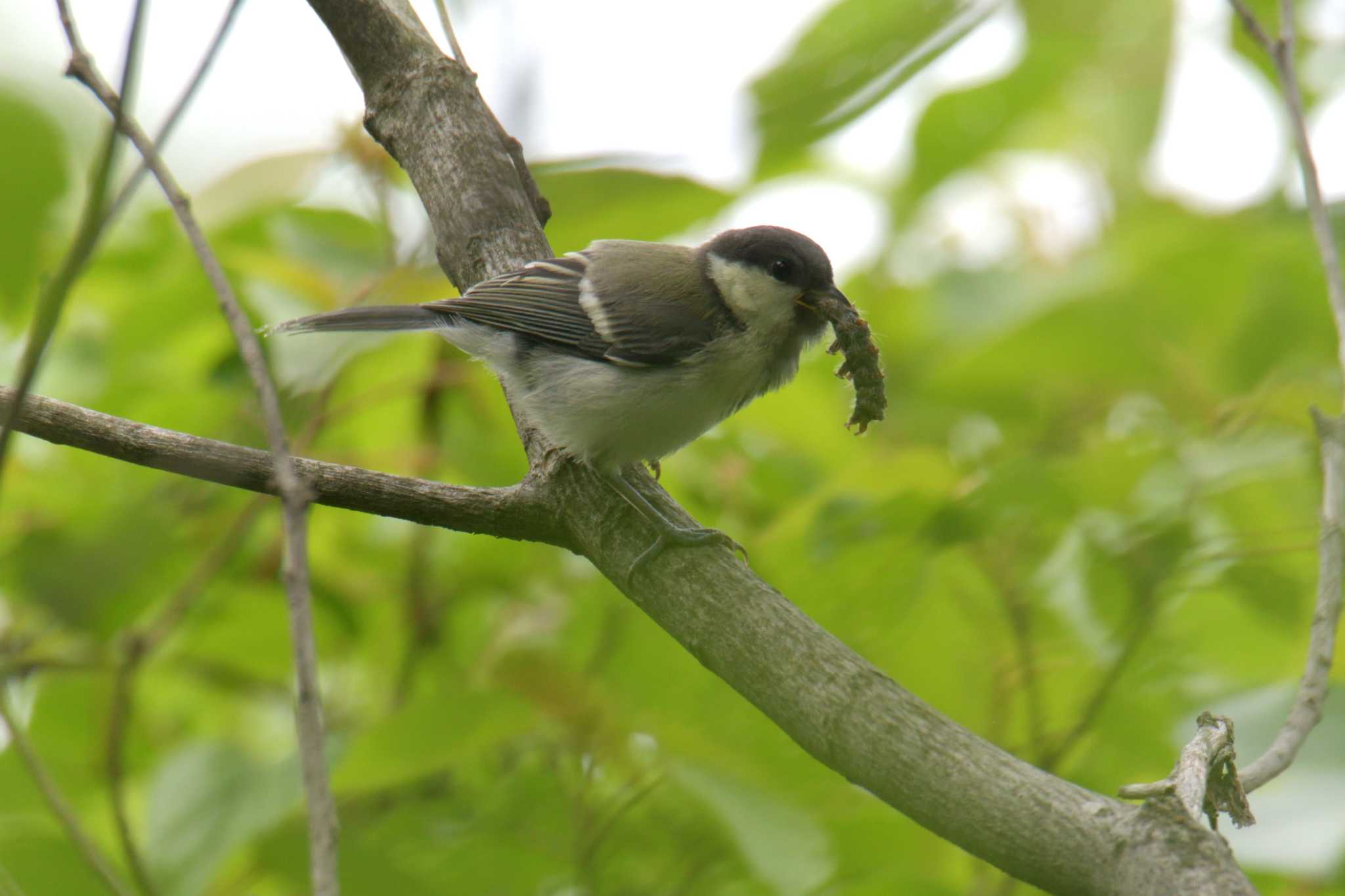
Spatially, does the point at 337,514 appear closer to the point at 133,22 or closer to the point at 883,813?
the point at 883,813

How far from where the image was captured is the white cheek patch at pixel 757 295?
277 centimetres

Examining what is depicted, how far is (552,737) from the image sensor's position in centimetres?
201

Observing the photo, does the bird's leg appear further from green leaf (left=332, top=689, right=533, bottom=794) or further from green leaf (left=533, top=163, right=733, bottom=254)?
green leaf (left=533, top=163, right=733, bottom=254)

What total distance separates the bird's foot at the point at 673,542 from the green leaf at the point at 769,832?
1.03 ft

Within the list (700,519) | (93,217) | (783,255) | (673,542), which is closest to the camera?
(93,217)

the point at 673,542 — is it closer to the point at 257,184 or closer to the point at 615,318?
the point at 615,318

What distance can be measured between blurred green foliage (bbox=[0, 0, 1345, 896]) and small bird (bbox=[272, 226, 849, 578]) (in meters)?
0.10

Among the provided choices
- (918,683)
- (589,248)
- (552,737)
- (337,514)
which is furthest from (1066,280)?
(337,514)

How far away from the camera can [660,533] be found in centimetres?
186

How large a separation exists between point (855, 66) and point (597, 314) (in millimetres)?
1836

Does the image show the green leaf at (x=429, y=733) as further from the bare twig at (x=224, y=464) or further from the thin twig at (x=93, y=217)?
the thin twig at (x=93, y=217)

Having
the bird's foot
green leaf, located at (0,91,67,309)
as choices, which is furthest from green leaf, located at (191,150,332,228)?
the bird's foot

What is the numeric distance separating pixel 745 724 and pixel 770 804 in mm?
141

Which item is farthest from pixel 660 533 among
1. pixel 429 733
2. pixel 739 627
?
pixel 429 733
